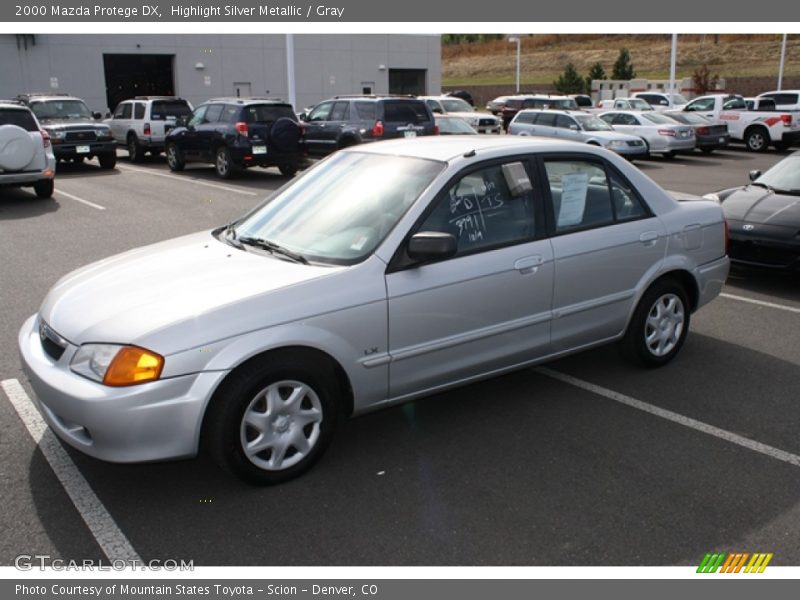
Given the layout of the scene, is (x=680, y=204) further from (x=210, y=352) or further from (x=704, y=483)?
(x=210, y=352)

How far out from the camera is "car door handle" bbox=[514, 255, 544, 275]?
4453mm

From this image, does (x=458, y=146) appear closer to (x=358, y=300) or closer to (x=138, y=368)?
(x=358, y=300)

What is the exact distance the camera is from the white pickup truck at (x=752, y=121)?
23.9m

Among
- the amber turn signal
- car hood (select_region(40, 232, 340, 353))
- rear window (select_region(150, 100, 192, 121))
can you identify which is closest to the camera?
the amber turn signal

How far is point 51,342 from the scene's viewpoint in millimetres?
3906

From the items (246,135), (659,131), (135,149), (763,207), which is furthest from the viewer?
(659,131)

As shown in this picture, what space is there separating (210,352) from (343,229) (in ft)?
3.81

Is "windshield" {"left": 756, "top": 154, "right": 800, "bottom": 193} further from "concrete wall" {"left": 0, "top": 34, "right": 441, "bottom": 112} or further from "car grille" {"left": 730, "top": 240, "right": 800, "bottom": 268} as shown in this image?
"concrete wall" {"left": 0, "top": 34, "right": 441, "bottom": 112}

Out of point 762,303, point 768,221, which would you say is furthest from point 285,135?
point 762,303

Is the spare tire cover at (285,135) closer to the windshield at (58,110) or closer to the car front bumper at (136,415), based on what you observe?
the windshield at (58,110)

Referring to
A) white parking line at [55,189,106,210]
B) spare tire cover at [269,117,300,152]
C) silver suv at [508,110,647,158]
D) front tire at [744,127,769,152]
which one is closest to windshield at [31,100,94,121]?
white parking line at [55,189,106,210]

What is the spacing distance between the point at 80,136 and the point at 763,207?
51.7 ft

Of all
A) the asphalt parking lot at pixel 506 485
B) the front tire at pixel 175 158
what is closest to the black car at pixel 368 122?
the front tire at pixel 175 158

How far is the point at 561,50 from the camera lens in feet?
293
